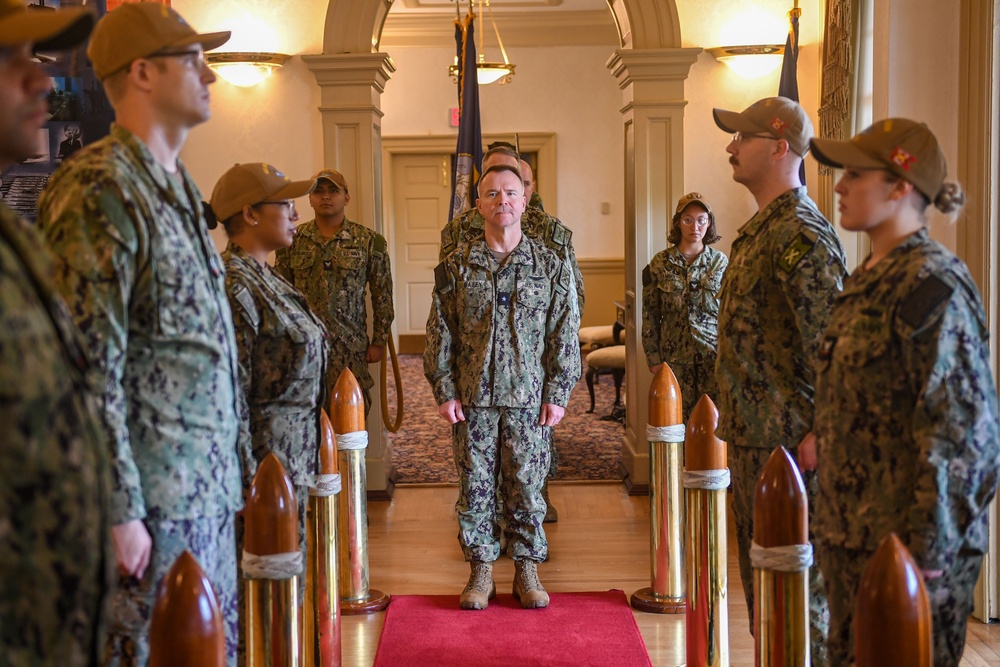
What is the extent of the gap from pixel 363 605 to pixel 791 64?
3.53 m

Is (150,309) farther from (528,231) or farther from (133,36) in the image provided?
(528,231)

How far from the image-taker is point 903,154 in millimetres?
2168

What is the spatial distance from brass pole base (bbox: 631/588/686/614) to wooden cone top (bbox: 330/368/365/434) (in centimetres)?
127

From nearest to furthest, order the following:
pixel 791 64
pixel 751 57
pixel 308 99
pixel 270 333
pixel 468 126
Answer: pixel 270 333 → pixel 791 64 → pixel 751 57 → pixel 308 99 → pixel 468 126

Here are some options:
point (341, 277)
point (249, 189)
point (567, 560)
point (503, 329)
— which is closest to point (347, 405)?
point (503, 329)

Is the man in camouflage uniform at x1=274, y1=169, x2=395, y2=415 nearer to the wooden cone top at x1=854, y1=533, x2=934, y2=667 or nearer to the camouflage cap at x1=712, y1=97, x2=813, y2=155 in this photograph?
the camouflage cap at x1=712, y1=97, x2=813, y2=155

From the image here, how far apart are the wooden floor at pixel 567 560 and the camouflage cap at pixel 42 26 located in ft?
8.62

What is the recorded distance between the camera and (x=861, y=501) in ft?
7.07

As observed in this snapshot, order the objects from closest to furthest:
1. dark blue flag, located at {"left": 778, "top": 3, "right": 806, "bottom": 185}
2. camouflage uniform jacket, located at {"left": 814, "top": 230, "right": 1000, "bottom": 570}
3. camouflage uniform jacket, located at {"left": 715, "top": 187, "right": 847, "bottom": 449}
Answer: camouflage uniform jacket, located at {"left": 814, "top": 230, "right": 1000, "bottom": 570} < camouflage uniform jacket, located at {"left": 715, "top": 187, "right": 847, "bottom": 449} < dark blue flag, located at {"left": 778, "top": 3, "right": 806, "bottom": 185}

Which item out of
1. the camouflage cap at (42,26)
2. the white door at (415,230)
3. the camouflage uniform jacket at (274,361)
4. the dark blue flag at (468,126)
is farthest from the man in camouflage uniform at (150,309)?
the white door at (415,230)

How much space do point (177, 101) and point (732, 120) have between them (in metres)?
1.59

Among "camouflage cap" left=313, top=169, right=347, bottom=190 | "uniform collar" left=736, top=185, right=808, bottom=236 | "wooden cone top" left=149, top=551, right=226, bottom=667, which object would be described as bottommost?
"wooden cone top" left=149, top=551, right=226, bottom=667

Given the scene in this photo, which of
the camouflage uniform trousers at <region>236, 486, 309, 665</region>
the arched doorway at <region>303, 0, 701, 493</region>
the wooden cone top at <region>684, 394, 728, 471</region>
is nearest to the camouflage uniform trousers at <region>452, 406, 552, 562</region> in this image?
the wooden cone top at <region>684, 394, 728, 471</region>

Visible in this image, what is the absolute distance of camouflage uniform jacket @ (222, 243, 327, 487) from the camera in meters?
2.83
